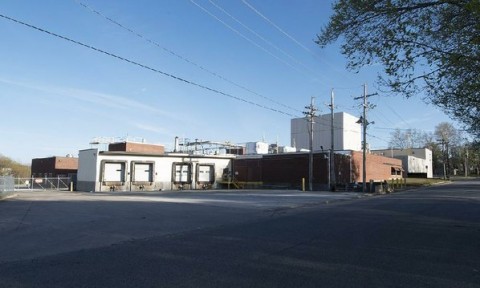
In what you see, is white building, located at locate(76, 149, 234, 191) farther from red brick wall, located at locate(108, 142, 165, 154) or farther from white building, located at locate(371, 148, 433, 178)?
white building, located at locate(371, 148, 433, 178)

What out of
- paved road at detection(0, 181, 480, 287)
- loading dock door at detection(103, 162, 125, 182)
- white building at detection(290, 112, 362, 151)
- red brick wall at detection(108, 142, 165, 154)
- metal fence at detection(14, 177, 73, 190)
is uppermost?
white building at detection(290, 112, 362, 151)

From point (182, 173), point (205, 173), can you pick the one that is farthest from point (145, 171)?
point (205, 173)

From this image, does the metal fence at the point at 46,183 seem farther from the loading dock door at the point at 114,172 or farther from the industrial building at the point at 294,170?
the industrial building at the point at 294,170

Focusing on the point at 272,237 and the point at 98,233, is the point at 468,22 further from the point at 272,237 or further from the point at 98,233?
the point at 98,233

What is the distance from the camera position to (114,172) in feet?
164

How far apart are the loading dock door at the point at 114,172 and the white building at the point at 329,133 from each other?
32.7m

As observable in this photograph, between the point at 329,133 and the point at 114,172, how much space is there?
137 ft

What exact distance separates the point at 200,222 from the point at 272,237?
4.69m

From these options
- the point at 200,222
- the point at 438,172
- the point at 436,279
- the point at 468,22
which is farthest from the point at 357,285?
the point at 438,172

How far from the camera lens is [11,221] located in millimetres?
16078

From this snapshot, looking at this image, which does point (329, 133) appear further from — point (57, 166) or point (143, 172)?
point (57, 166)

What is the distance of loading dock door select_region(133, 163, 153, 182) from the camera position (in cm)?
5109

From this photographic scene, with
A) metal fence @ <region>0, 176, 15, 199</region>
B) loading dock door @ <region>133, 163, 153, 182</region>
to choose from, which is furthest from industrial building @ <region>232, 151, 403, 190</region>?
metal fence @ <region>0, 176, 15, 199</region>

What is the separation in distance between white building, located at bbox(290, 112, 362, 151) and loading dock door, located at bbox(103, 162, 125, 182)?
1287 inches
